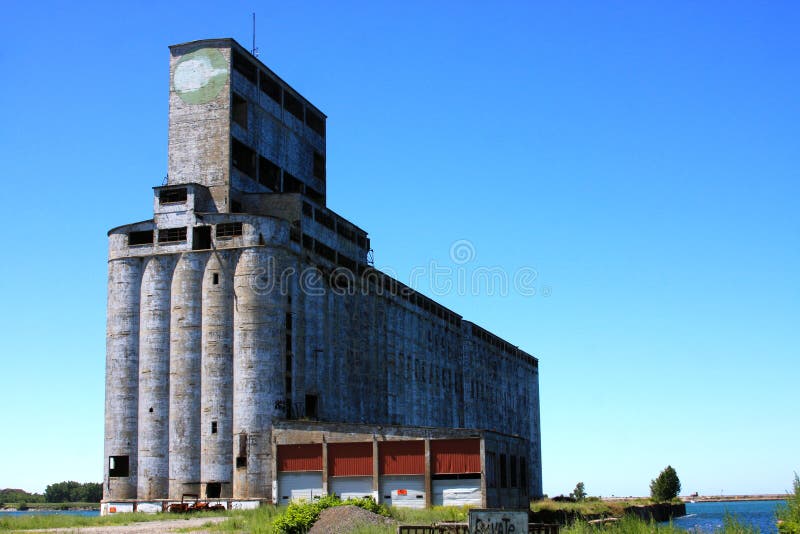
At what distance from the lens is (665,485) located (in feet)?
447

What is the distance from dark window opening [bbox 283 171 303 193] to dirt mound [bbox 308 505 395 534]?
43.3 m

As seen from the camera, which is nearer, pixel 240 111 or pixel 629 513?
pixel 629 513

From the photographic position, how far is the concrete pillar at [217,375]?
2217 inches

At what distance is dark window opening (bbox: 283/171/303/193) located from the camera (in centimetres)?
7200

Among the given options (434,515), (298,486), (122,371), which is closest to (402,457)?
(298,486)

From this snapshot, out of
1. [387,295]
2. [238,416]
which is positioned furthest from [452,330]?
[238,416]

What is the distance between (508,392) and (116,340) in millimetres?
67202

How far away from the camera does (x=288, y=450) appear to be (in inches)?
2144

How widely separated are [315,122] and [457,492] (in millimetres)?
40215

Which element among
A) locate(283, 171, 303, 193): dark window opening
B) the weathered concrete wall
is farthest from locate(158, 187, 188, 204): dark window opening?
locate(283, 171, 303, 193): dark window opening

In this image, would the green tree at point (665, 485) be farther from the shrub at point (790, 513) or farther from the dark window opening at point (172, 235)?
the shrub at point (790, 513)

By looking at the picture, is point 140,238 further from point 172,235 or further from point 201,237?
point 201,237

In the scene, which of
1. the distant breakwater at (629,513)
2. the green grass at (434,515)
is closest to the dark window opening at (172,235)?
the green grass at (434,515)

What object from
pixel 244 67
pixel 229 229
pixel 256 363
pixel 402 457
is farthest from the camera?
pixel 244 67
